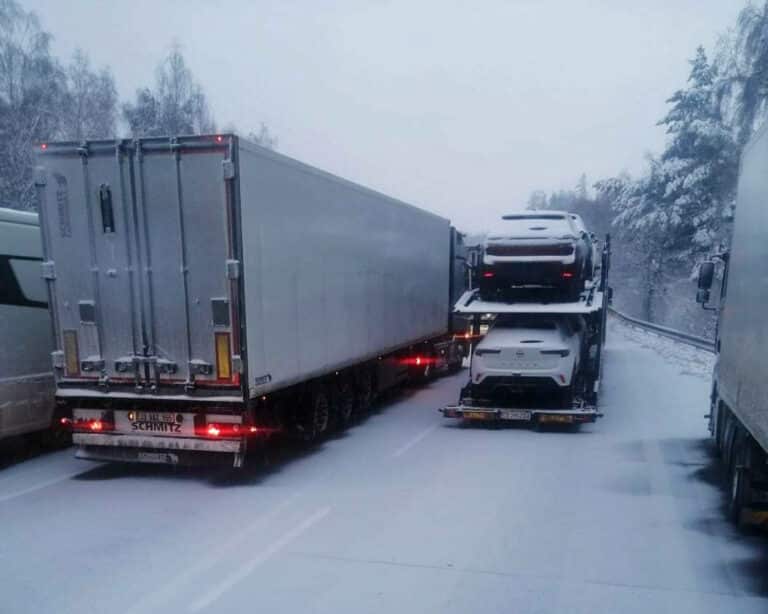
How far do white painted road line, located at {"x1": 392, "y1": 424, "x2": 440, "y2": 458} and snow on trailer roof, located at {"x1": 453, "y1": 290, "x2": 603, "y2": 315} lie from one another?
2.12 meters

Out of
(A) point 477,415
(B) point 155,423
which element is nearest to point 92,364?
(B) point 155,423

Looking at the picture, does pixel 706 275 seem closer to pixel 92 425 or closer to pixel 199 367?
pixel 199 367

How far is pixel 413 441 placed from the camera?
9383mm

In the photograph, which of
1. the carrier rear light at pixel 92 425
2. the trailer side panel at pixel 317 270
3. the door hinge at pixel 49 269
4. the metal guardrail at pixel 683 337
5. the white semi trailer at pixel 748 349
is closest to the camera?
the white semi trailer at pixel 748 349

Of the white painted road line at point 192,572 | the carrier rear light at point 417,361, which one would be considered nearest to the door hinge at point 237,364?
the white painted road line at point 192,572

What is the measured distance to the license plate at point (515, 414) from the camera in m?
9.84

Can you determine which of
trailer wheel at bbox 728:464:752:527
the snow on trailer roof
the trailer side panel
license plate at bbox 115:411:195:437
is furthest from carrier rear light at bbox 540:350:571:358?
license plate at bbox 115:411:195:437

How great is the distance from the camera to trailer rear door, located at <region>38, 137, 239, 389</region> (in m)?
6.74

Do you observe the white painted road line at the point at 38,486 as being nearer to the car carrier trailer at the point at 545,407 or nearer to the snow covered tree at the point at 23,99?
the car carrier trailer at the point at 545,407

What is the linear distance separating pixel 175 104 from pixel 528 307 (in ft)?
94.3

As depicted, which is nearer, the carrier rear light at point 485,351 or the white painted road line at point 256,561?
the white painted road line at point 256,561

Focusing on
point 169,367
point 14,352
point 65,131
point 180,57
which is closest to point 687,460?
point 169,367

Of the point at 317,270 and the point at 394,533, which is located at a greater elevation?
the point at 317,270

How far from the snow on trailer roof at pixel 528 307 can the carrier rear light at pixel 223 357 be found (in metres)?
5.04
